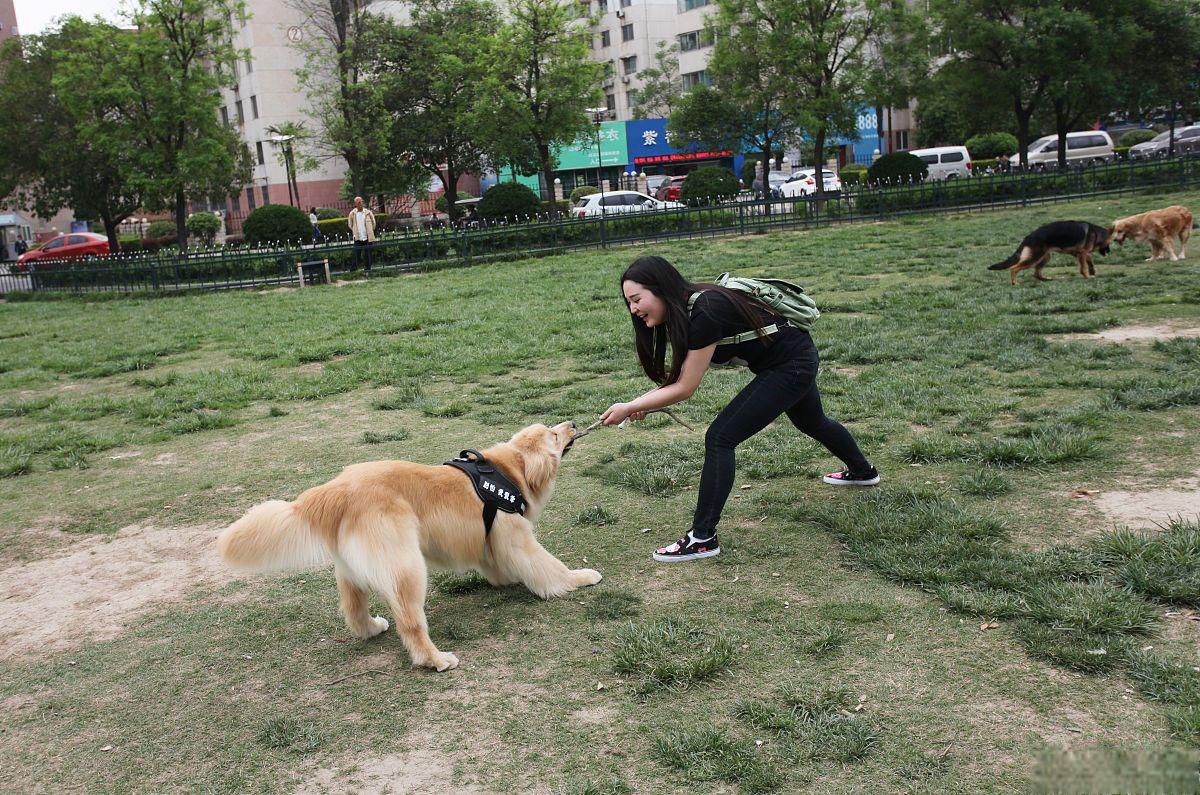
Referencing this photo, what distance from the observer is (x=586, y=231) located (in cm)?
2327

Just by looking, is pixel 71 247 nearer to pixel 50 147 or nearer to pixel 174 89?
pixel 50 147

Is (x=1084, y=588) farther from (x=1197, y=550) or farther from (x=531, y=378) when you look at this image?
(x=531, y=378)

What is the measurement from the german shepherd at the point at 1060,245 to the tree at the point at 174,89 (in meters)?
21.4

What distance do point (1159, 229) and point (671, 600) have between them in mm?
11592

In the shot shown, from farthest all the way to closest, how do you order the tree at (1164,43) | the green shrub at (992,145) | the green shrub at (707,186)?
the green shrub at (992,145) → the green shrub at (707,186) → the tree at (1164,43)

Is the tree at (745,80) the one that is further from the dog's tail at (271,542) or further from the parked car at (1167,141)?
the dog's tail at (271,542)

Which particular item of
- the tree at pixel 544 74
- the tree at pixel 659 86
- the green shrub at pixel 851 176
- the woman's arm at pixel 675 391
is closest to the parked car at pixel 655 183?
the tree at pixel 659 86

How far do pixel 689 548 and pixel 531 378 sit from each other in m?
4.71

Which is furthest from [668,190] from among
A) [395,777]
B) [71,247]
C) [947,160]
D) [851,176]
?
[395,777]

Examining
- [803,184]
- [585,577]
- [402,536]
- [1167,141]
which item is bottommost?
[585,577]

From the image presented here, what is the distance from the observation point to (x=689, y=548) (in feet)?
15.4

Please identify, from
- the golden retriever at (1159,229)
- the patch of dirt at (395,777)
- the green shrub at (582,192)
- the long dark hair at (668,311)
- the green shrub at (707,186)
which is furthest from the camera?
the green shrub at (582,192)

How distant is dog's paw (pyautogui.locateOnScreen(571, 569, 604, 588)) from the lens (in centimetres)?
451

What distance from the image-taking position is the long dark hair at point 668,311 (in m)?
4.31
